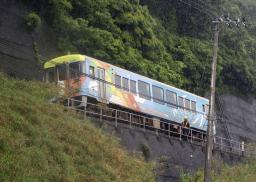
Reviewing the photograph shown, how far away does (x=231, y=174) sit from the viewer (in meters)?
30.9

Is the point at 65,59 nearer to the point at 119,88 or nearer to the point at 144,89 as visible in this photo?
the point at 119,88

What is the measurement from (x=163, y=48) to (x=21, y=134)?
75.9 feet

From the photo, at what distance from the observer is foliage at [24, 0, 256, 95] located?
33.2m

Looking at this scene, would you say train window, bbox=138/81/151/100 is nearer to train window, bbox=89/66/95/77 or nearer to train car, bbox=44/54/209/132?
train car, bbox=44/54/209/132

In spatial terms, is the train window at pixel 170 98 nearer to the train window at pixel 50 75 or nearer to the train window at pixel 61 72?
the train window at pixel 61 72

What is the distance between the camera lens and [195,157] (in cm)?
3150

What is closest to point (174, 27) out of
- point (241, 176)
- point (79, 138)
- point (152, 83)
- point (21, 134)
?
point (152, 83)

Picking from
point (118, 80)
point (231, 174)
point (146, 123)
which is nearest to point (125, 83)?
point (118, 80)

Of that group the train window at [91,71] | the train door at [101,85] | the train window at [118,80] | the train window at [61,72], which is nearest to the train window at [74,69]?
the train window at [61,72]

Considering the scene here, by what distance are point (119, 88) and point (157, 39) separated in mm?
11584

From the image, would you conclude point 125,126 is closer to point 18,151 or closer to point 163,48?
point 18,151

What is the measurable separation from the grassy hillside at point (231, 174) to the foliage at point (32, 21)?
10.9 meters

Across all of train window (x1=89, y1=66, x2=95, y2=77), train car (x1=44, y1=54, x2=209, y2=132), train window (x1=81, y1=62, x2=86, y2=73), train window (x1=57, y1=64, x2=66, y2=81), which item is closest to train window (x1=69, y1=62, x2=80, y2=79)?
train car (x1=44, y1=54, x2=209, y2=132)

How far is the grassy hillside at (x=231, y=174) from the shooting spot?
2841cm
